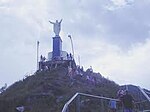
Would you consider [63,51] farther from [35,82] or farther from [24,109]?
[24,109]

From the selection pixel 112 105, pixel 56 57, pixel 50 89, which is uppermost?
pixel 56 57

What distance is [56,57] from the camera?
43500 mm

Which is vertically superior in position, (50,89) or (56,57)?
(56,57)

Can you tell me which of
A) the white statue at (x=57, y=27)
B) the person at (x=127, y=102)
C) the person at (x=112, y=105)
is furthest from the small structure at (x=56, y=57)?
the person at (x=127, y=102)

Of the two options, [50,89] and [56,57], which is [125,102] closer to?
[50,89]

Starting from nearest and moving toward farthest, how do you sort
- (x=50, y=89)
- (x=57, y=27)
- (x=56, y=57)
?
(x=50, y=89) < (x=56, y=57) < (x=57, y=27)

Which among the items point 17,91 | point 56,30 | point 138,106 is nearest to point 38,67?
point 56,30

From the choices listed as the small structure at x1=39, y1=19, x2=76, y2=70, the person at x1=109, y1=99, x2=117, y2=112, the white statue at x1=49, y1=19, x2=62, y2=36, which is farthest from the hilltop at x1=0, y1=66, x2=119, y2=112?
the person at x1=109, y1=99, x2=117, y2=112

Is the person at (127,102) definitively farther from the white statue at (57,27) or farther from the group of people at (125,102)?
the white statue at (57,27)

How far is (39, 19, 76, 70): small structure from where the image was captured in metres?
42.1

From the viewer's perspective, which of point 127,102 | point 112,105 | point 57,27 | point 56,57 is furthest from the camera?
point 57,27

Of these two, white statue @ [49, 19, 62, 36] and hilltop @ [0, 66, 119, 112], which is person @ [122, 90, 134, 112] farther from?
white statue @ [49, 19, 62, 36]

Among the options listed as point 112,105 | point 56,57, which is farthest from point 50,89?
point 112,105

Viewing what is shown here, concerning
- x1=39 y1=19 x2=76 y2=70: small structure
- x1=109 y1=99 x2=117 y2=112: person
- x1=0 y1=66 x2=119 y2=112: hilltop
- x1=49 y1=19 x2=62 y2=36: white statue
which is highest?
x1=49 y1=19 x2=62 y2=36: white statue
